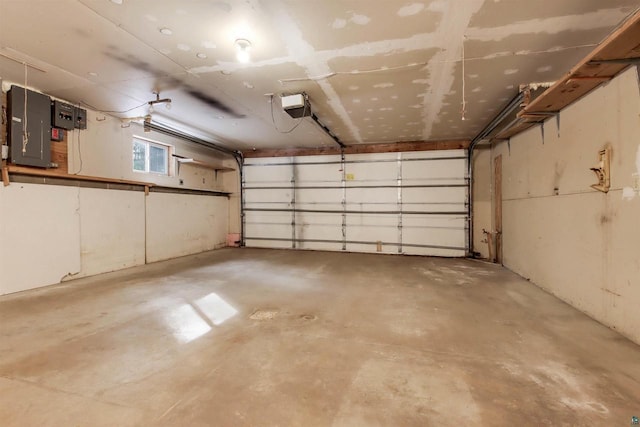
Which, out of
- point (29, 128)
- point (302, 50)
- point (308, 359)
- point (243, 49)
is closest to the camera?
point (308, 359)

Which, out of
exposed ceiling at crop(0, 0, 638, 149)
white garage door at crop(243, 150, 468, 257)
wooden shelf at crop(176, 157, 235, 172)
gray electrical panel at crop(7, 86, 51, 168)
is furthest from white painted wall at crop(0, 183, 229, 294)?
white garage door at crop(243, 150, 468, 257)

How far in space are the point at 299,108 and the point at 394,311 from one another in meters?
2.85

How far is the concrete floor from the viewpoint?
154cm

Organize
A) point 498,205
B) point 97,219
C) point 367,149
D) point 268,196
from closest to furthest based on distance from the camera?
point 97,219 → point 498,205 → point 367,149 → point 268,196

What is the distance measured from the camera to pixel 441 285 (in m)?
4.13

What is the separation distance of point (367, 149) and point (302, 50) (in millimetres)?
4707

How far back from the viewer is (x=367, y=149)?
7.28m

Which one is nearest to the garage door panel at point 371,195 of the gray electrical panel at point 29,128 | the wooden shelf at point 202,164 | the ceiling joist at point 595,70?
the wooden shelf at point 202,164

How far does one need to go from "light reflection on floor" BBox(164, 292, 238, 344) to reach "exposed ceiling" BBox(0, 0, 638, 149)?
2.66 meters

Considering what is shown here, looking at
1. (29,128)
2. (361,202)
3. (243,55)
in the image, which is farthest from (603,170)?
(29,128)

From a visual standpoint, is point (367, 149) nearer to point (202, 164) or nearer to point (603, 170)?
point (202, 164)

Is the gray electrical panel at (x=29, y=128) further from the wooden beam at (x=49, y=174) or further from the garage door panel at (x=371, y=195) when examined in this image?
the garage door panel at (x=371, y=195)

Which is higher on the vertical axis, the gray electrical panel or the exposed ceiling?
the exposed ceiling

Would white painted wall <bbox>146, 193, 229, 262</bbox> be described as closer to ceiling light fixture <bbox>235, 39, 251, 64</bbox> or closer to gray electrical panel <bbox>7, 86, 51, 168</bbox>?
gray electrical panel <bbox>7, 86, 51, 168</bbox>
